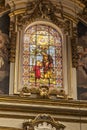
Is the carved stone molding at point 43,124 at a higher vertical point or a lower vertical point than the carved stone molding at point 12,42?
lower

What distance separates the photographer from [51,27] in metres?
19.7

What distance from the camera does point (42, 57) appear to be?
1884 centimetres

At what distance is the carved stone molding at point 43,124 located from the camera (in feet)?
55.0

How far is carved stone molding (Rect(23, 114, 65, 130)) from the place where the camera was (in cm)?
1675

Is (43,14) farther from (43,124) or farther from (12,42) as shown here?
(43,124)

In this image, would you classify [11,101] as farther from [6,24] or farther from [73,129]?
[6,24]

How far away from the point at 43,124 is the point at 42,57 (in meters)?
3.03

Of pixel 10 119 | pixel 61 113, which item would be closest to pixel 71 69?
pixel 61 113

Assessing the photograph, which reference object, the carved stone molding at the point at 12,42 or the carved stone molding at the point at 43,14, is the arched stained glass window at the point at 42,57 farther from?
the carved stone molding at the point at 12,42

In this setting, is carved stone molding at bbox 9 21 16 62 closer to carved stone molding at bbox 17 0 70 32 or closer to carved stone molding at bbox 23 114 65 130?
carved stone molding at bbox 17 0 70 32

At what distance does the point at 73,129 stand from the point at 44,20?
481cm

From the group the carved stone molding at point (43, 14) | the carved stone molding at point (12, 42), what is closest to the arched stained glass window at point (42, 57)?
the carved stone molding at point (43, 14)

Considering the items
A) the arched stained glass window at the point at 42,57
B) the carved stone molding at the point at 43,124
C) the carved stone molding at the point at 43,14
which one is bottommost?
the carved stone molding at the point at 43,124

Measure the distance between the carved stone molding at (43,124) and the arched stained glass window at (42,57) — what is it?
1.57 metres
